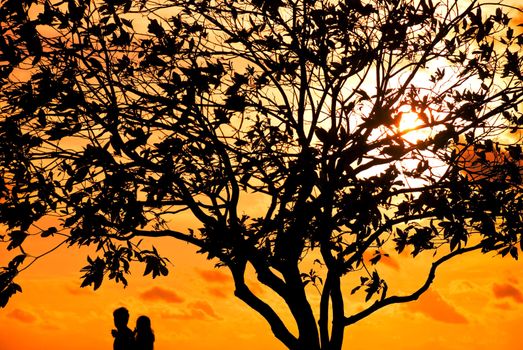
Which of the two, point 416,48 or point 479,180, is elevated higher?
point 416,48

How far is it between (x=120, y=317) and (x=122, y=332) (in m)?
0.26

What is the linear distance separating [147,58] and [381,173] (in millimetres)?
4299

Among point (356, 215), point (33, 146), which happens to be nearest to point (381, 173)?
point (356, 215)

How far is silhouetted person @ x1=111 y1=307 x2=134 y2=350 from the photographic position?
37.2 ft

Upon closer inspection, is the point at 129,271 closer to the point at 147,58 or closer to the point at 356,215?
the point at 147,58

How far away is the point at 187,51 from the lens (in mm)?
11516

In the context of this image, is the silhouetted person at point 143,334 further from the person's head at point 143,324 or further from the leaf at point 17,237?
the leaf at point 17,237

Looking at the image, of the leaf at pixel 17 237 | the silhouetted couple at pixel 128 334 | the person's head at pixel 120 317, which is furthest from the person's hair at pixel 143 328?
the leaf at pixel 17 237

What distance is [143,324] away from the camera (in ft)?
37.4

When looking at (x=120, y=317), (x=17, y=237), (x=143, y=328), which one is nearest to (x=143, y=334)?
(x=143, y=328)

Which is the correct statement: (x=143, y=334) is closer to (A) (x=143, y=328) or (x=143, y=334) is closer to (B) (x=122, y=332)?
(A) (x=143, y=328)

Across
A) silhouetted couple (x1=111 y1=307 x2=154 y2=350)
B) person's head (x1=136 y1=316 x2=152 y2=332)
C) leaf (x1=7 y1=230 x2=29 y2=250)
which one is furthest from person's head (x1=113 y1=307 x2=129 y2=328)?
leaf (x1=7 y1=230 x2=29 y2=250)

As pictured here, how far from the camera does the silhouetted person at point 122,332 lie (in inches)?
447

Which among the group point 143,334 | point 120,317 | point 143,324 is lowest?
point 143,334
